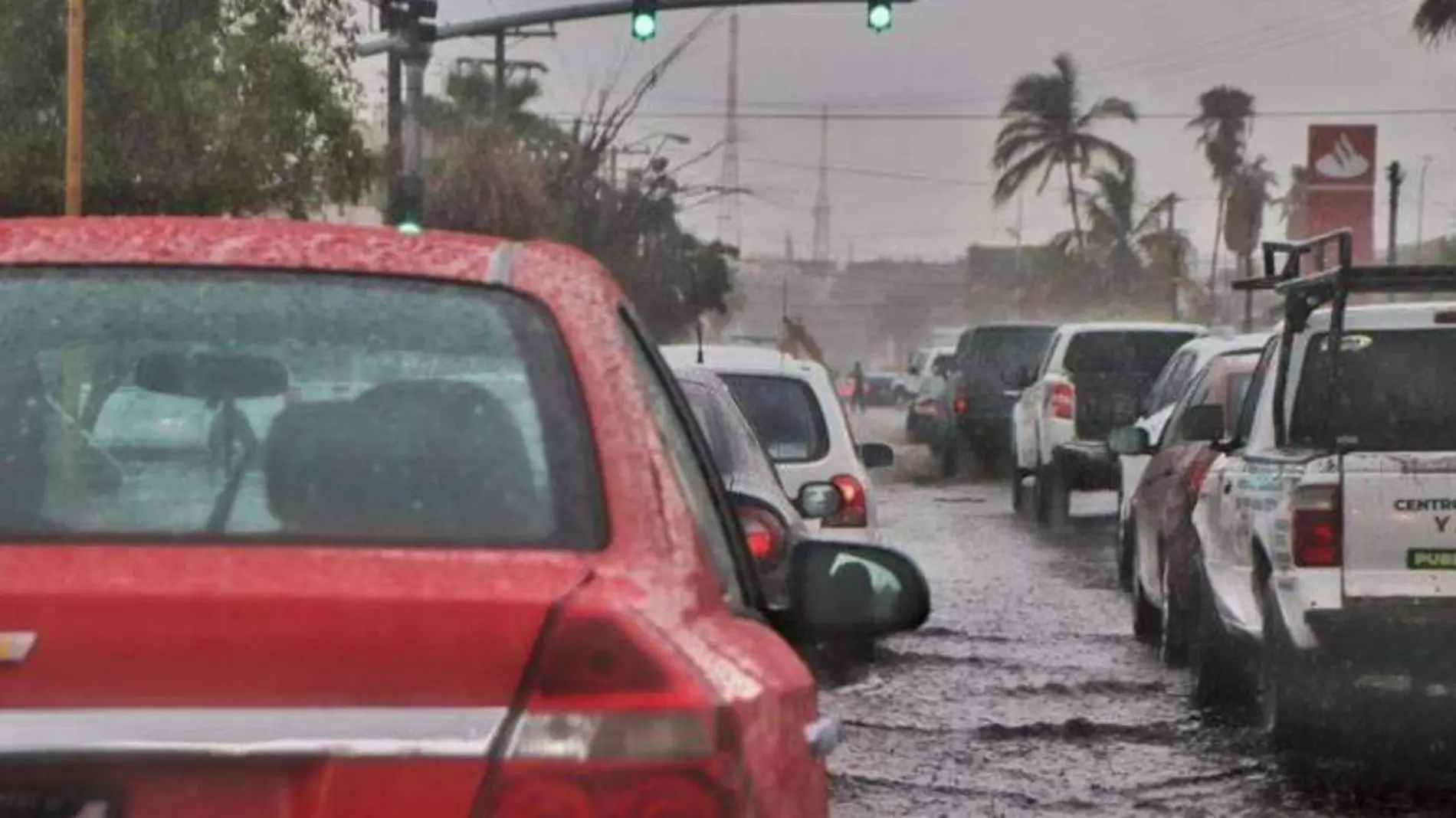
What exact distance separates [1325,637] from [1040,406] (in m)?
16.3

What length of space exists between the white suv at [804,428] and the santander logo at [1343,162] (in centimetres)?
5479

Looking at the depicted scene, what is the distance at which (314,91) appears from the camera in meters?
28.6

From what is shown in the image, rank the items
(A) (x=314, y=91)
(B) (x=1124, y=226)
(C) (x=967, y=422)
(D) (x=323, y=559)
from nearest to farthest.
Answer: (D) (x=323, y=559) < (A) (x=314, y=91) < (C) (x=967, y=422) < (B) (x=1124, y=226)

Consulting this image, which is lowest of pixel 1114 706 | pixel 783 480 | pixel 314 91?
pixel 1114 706

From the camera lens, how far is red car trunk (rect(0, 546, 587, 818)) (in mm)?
3092

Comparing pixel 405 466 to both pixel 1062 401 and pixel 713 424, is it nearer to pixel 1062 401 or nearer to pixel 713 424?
pixel 713 424

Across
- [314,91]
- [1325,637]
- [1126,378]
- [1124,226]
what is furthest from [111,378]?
[1124,226]

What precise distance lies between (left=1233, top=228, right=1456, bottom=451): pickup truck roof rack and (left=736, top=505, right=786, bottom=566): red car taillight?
75.5 inches

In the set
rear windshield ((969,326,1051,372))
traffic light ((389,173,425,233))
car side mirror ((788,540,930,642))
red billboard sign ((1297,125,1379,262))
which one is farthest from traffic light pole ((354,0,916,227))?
red billboard sign ((1297,125,1379,262))

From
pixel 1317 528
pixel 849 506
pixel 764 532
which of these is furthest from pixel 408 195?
pixel 1317 528

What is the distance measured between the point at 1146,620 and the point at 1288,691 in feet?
16.1

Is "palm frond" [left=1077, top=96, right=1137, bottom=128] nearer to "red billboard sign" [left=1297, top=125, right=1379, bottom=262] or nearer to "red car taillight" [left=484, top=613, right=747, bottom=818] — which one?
"red billboard sign" [left=1297, top=125, right=1379, bottom=262]

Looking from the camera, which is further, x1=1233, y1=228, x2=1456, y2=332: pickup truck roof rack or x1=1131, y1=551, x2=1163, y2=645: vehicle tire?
x1=1131, y1=551, x2=1163, y2=645: vehicle tire

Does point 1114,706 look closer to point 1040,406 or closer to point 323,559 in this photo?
point 323,559
